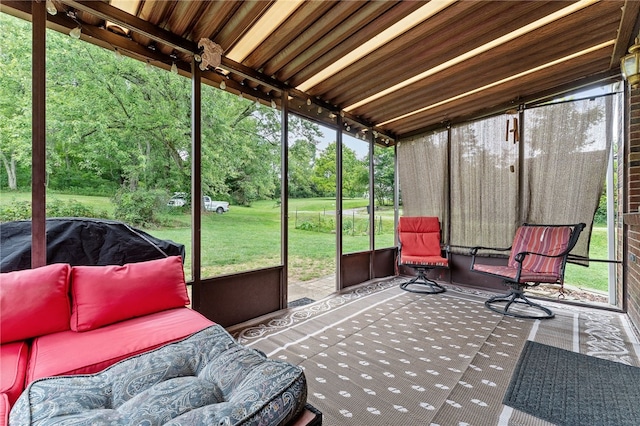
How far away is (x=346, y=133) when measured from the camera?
13.4ft

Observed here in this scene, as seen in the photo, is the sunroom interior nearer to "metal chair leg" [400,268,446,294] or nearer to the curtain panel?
the curtain panel

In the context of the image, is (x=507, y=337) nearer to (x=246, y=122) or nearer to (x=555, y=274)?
(x=555, y=274)

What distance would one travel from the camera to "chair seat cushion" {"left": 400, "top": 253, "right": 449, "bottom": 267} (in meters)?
3.79

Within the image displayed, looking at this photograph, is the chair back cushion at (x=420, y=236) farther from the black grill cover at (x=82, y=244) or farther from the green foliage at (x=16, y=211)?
the green foliage at (x=16, y=211)

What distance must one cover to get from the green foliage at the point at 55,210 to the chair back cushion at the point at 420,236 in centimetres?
366

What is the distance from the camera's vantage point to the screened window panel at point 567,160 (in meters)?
3.18

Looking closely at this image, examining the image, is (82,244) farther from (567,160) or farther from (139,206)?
(567,160)

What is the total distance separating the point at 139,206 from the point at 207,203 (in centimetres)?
57

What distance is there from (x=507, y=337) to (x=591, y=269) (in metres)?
2.09

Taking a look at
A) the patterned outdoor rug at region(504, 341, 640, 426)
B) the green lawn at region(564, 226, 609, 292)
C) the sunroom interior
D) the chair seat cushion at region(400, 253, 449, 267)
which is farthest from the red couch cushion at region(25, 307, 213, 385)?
the green lawn at region(564, 226, 609, 292)

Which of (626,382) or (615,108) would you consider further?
(615,108)

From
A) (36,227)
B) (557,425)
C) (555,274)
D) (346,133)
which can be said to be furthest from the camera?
(346,133)

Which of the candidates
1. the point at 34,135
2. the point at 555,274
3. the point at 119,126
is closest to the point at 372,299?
the point at 555,274

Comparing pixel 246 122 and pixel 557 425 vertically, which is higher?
pixel 246 122
